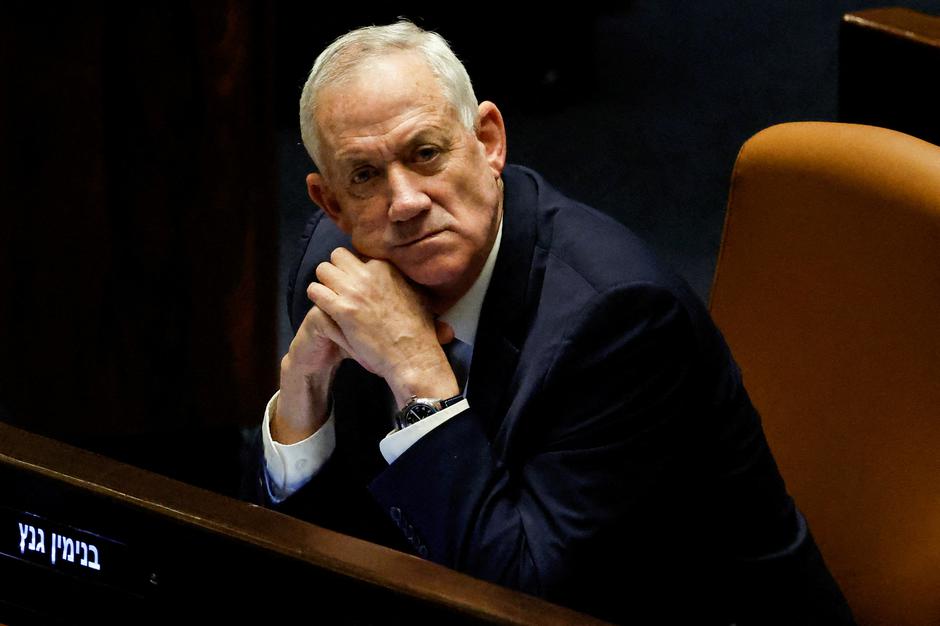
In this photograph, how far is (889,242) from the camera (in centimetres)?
139

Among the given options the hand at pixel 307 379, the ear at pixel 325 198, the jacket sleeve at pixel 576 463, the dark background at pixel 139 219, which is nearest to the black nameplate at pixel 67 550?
the jacket sleeve at pixel 576 463

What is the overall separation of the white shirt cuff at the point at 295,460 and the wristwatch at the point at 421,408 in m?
0.21

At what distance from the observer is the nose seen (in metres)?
1.35

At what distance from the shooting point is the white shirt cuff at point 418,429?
126 centimetres

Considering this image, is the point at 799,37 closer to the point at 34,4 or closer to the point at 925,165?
the point at 34,4

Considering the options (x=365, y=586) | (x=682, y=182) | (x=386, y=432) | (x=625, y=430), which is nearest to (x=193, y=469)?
(x=386, y=432)

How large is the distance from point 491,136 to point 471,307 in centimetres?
20

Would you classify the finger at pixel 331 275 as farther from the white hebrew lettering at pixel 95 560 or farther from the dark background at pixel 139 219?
the dark background at pixel 139 219

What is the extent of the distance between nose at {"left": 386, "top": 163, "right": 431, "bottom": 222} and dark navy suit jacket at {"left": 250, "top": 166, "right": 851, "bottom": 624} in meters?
0.11

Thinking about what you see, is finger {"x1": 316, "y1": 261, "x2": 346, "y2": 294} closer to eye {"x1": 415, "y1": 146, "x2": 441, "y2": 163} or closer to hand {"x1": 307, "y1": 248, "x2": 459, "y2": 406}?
hand {"x1": 307, "y1": 248, "x2": 459, "y2": 406}

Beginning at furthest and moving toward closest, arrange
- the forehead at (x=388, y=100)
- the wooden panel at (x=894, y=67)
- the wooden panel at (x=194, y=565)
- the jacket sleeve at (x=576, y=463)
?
1. the wooden panel at (x=894, y=67)
2. the forehead at (x=388, y=100)
3. the jacket sleeve at (x=576, y=463)
4. the wooden panel at (x=194, y=565)

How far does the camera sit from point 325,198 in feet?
4.82

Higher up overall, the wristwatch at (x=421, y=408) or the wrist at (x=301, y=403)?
the wristwatch at (x=421, y=408)

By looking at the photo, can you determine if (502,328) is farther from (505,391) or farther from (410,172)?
(410,172)
